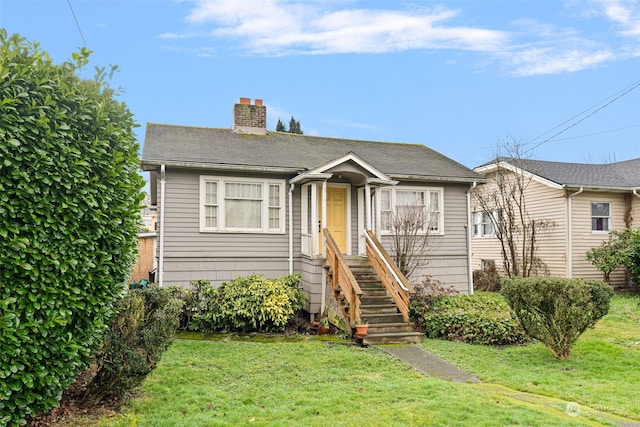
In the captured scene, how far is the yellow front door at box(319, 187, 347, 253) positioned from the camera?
39.8ft

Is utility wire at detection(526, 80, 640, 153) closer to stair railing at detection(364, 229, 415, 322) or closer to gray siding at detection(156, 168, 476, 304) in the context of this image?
stair railing at detection(364, 229, 415, 322)

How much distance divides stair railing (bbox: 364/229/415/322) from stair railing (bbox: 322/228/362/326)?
79 cm

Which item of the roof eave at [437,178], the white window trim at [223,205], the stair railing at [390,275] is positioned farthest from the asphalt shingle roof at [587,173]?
the white window trim at [223,205]

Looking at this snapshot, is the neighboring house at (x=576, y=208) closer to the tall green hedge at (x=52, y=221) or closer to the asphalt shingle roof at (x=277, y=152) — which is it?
the asphalt shingle roof at (x=277, y=152)

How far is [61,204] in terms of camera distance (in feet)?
13.0

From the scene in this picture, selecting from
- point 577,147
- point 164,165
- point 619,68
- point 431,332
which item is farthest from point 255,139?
point 577,147

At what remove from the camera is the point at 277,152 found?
41.4ft

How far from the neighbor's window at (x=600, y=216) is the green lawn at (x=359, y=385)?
8952mm

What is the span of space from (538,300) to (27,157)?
7.62 meters

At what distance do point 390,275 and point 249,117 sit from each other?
24.0ft

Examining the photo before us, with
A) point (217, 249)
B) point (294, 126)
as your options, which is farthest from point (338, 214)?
point (294, 126)

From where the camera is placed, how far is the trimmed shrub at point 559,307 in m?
7.25

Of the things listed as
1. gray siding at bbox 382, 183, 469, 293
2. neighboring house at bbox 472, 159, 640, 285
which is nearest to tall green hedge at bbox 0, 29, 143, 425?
gray siding at bbox 382, 183, 469, 293

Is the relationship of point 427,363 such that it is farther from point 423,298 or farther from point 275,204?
point 275,204
